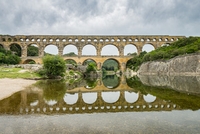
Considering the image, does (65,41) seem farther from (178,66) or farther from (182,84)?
(182,84)

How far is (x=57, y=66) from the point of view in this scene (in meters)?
29.0

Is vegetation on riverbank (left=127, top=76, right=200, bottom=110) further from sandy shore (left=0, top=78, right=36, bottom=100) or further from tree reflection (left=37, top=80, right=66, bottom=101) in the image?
sandy shore (left=0, top=78, right=36, bottom=100)

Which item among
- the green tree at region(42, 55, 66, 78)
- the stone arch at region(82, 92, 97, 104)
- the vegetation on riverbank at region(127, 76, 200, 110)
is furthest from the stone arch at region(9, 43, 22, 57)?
the vegetation on riverbank at region(127, 76, 200, 110)

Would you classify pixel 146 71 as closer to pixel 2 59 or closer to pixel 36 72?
pixel 36 72

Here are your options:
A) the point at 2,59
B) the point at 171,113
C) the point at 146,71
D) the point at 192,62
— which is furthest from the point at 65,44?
the point at 171,113

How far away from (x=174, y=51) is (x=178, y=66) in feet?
15.2

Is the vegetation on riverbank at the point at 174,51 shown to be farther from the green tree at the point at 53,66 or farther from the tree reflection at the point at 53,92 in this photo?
the tree reflection at the point at 53,92

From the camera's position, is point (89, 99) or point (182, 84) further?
point (182, 84)

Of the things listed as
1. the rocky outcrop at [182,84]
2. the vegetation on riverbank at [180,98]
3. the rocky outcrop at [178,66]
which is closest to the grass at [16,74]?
the rocky outcrop at [182,84]

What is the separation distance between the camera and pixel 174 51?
35.4 meters

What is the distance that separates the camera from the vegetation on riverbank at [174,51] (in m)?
32.0

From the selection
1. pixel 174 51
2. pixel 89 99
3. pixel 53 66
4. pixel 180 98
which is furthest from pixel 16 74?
pixel 174 51

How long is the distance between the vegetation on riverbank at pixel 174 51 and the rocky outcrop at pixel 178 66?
137 centimetres

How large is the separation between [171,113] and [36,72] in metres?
27.2
